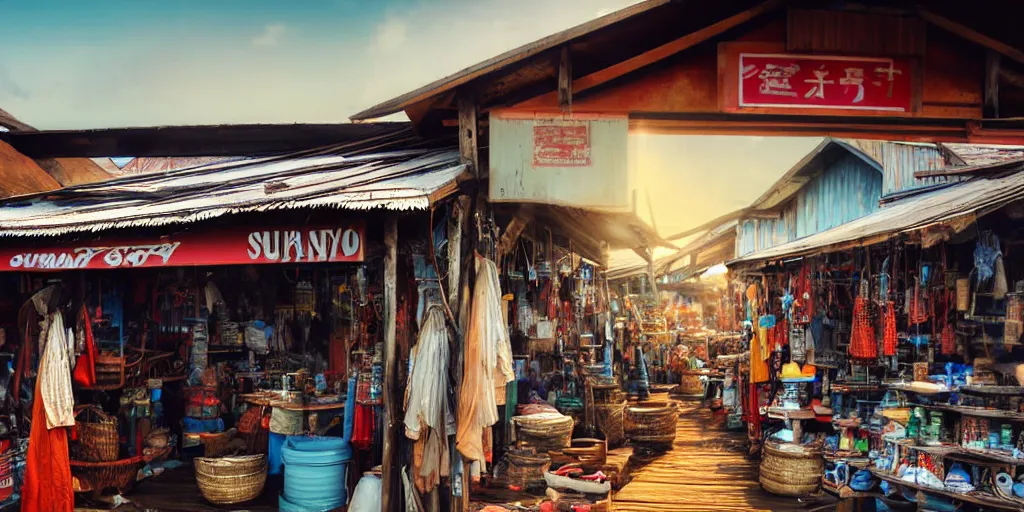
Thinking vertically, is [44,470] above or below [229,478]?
above

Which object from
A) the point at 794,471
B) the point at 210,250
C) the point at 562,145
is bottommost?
the point at 794,471

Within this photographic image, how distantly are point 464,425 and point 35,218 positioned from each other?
4.98 m

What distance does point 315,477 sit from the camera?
7.39 metres

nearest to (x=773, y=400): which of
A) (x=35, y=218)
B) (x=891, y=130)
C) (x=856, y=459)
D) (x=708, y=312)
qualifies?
(x=856, y=459)

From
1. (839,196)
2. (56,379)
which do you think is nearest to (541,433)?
(56,379)

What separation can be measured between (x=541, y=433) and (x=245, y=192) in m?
4.49

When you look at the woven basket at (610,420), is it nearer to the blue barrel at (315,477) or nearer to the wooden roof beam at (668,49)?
the blue barrel at (315,477)

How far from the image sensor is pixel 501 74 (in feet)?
21.3

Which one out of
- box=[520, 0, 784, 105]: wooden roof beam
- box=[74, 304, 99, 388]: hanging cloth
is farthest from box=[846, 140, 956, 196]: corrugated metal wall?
box=[74, 304, 99, 388]: hanging cloth

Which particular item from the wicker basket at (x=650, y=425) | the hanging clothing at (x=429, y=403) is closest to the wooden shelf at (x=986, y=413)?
the wicker basket at (x=650, y=425)

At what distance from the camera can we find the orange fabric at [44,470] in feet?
24.0

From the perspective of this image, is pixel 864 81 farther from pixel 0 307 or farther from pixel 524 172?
pixel 0 307

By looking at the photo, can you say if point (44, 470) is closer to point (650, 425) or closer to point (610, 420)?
point (610, 420)

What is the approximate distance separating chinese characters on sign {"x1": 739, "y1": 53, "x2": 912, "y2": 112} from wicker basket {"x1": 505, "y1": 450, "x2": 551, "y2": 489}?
15.1ft
